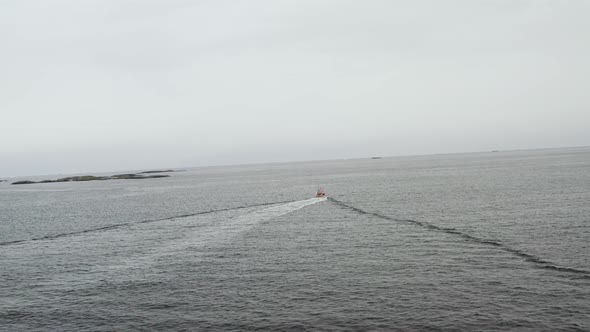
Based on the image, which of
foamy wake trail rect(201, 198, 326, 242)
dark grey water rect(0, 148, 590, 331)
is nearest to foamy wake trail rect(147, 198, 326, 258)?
foamy wake trail rect(201, 198, 326, 242)

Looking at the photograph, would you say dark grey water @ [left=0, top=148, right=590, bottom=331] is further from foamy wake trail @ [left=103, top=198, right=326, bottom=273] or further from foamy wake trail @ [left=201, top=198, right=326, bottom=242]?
foamy wake trail @ [left=201, top=198, right=326, bottom=242]

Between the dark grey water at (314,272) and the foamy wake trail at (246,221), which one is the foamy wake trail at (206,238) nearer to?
the foamy wake trail at (246,221)

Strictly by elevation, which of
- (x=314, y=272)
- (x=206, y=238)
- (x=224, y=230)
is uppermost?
(x=224, y=230)

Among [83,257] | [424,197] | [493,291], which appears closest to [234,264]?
[83,257]

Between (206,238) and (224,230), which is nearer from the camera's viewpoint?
(206,238)

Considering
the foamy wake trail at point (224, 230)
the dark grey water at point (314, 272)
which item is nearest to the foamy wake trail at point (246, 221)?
the foamy wake trail at point (224, 230)

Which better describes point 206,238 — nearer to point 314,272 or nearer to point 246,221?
point 246,221

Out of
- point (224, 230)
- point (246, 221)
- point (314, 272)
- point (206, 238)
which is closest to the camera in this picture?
point (314, 272)

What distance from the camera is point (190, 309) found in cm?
2545

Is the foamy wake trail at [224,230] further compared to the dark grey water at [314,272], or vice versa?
the foamy wake trail at [224,230]

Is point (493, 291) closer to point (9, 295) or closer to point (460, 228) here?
point (460, 228)

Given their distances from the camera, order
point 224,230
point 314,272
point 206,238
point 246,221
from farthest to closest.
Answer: point 246,221
point 224,230
point 206,238
point 314,272

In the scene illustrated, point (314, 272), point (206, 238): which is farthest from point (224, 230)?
point (314, 272)

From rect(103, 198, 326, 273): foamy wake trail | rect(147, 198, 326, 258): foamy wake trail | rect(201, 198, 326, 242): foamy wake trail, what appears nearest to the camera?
rect(103, 198, 326, 273): foamy wake trail
